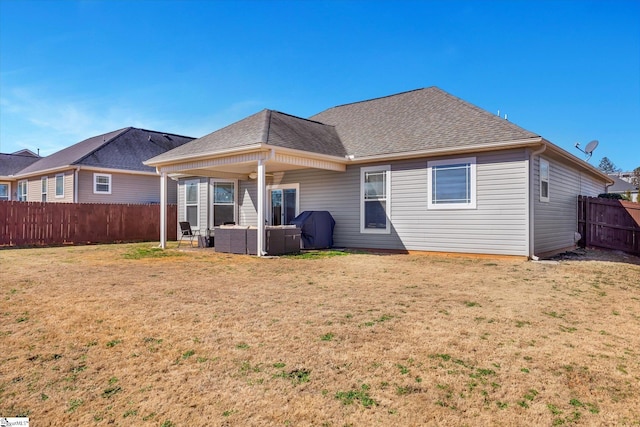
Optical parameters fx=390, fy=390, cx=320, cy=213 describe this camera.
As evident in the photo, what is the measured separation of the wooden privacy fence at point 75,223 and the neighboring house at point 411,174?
15.5ft

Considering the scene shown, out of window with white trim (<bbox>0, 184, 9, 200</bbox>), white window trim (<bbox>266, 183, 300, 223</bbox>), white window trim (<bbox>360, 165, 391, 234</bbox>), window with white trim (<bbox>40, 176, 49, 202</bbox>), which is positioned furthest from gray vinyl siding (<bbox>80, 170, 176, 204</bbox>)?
white window trim (<bbox>360, 165, 391, 234</bbox>)

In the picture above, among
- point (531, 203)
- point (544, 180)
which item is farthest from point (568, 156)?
point (531, 203)

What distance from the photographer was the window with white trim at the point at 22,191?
24.1 metres

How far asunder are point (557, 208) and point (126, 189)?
63.9ft

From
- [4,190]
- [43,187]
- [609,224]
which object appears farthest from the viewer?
[4,190]

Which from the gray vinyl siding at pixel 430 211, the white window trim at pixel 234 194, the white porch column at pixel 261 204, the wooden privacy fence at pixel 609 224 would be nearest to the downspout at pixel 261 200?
the white porch column at pixel 261 204

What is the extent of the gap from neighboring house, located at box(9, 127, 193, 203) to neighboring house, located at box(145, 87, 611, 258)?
8.29 meters

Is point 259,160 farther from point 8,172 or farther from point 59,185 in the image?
point 8,172

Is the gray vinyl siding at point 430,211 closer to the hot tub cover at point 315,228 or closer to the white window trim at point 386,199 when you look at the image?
the white window trim at point 386,199

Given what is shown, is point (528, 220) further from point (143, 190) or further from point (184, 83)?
point (143, 190)

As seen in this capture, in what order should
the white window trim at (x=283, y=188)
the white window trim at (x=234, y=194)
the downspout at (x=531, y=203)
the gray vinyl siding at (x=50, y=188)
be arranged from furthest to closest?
the gray vinyl siding at (x=50, y=188), the white window trim at (x=234, y=194), the white window trim at (x=283, y=188), the downspout at (x=531, y=203)

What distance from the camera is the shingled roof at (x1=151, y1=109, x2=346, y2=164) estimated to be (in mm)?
10648

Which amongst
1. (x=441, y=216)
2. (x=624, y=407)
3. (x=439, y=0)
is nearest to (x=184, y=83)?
(x=439, y=0)

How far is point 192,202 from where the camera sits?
16.0 m
